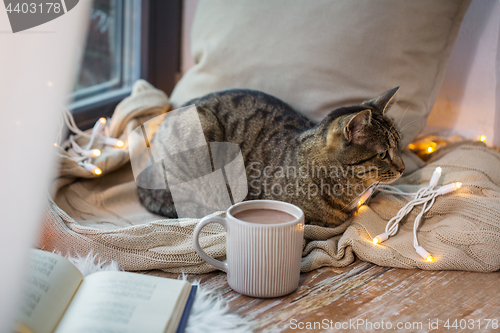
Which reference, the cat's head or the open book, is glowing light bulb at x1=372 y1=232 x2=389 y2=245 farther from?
the open book

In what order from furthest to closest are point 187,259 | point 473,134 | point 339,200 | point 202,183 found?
point 473,134 < point 202,183 < point 339,200 < point 187,259

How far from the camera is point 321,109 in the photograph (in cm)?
135

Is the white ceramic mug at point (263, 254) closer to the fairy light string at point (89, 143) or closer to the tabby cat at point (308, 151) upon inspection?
the tabby cat at point (308, 151)

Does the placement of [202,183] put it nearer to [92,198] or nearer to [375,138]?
[92,198]

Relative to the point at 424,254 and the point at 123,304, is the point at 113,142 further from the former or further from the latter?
the point at 424,254

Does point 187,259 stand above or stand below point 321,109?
below

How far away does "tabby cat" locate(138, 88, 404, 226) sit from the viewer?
1.03 metres

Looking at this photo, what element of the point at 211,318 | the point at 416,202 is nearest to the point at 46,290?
the point at 211,318

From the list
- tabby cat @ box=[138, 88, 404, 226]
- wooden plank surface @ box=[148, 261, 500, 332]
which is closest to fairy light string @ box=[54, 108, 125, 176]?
tabby cat @ box=[138, 88, 404, 226]

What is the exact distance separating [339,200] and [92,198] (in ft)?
2.49

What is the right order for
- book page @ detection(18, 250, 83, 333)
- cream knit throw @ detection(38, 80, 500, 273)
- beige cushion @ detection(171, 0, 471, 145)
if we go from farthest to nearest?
beige cushion @ detection(171, 0, 471, 145) → cream knit throw @ detection(38, 80, 500, 273) → book page @ detection(18, 250, 83, 333)

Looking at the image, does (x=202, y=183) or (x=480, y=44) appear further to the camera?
(x=480, y=44)

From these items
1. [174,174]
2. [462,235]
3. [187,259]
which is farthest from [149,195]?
[462,235]

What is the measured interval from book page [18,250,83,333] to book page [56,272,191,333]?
0.02 metres
